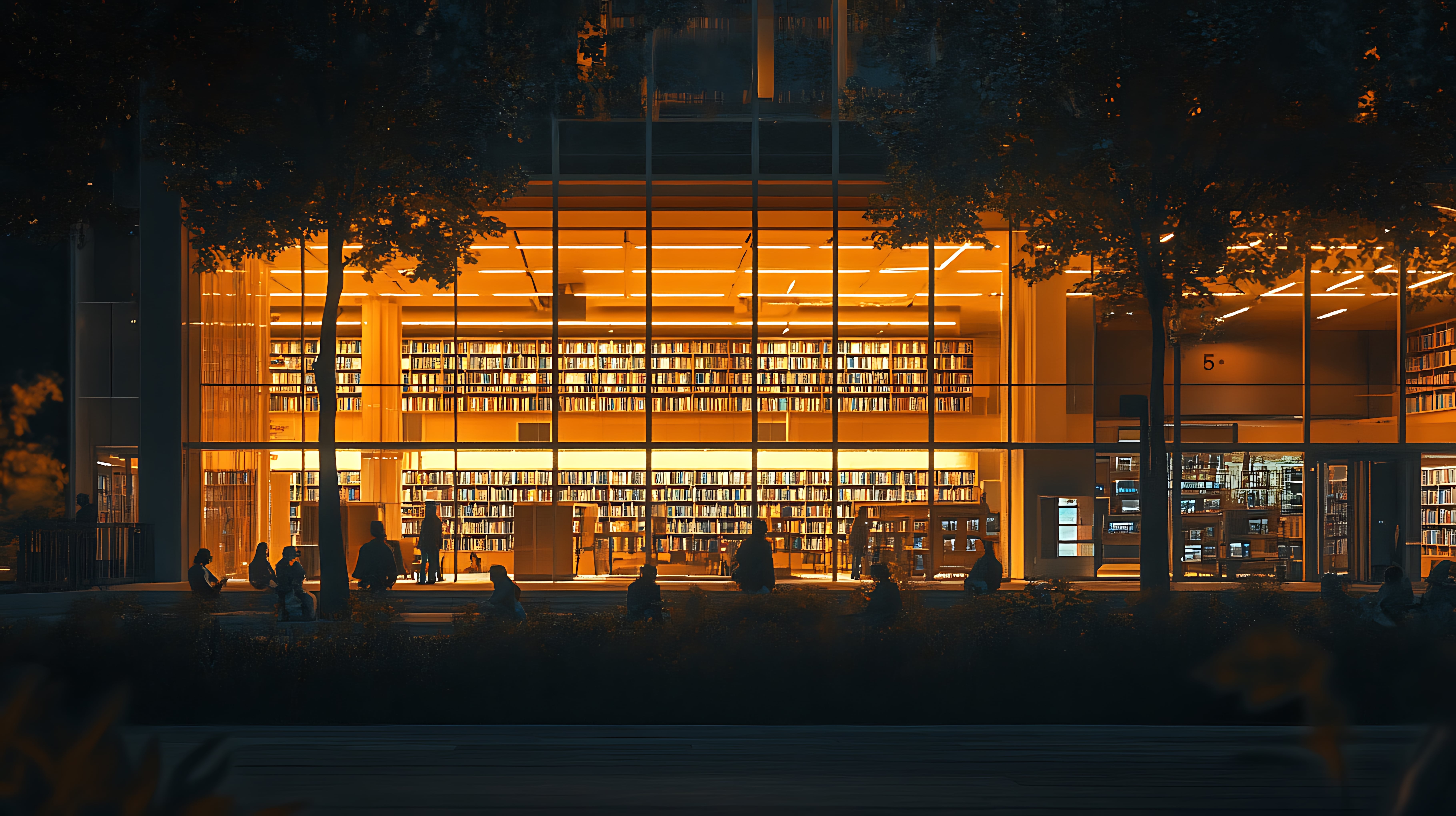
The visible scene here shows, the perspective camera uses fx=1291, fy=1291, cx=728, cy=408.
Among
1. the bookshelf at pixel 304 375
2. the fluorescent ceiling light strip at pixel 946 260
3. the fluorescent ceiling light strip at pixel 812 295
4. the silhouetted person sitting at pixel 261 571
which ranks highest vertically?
the fluorescent ceiling light strip at pixel 946 260

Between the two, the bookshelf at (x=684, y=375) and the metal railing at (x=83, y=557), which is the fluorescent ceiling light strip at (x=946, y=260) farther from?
the metal railing at (x=83, y=557)

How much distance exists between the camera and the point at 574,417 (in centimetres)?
1789

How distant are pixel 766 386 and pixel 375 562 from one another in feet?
22.2

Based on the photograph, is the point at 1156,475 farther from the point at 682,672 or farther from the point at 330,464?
the point at 330,464

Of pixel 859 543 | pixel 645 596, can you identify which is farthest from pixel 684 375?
pixel 645 596

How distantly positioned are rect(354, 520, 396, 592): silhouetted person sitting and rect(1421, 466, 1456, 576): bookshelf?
542 inches

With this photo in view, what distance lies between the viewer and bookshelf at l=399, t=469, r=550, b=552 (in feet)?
59.3

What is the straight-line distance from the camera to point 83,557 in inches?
617

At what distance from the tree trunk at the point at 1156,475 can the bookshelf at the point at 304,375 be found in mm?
11064

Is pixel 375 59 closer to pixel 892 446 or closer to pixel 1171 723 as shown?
pixel 1171 723

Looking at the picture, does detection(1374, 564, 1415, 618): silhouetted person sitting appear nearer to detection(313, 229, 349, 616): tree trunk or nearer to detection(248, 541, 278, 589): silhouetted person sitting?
detection(313, 229, 349, 616): tree trunk

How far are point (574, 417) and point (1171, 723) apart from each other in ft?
38.7

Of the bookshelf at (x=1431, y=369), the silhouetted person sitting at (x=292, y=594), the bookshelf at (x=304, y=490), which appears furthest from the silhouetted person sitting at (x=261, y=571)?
the bookshelf at (x=1431, y=369)

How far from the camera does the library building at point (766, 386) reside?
689 inches
